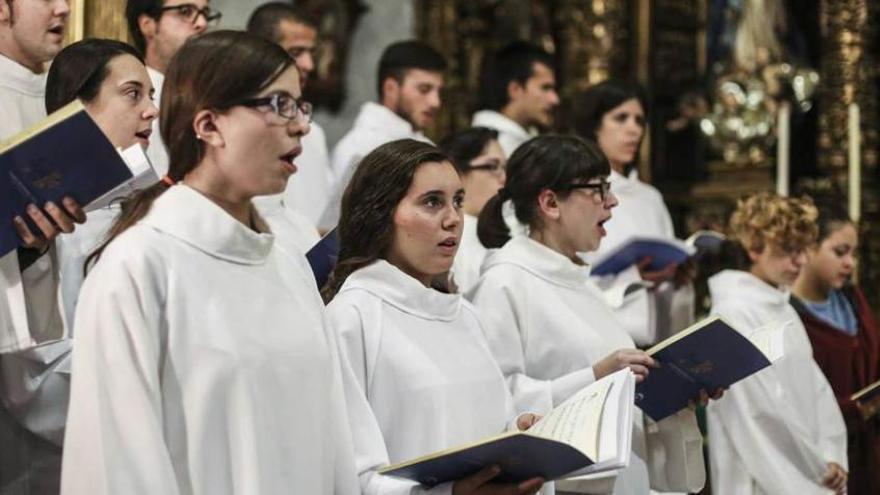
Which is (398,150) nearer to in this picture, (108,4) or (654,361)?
(654,361)

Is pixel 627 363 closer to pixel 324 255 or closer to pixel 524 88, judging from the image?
pixel 324 255

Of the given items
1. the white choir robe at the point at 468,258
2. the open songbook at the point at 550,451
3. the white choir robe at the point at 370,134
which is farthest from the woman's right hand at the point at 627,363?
the white choir robe at the point at 370,134

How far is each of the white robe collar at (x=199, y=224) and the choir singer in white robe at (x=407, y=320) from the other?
548mm

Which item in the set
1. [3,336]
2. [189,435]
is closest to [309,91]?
[3,336]

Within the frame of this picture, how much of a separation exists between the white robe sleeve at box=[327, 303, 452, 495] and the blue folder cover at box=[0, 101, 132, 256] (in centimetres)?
51

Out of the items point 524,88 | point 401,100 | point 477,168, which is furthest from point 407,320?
point 524,88

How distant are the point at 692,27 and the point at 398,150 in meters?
5.16

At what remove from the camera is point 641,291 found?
5.47m

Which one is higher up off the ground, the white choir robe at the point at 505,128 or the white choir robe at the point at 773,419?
the white choir robe at the point at 505,128

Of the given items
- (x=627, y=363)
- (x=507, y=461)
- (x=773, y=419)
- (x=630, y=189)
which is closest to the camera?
(x=507, y=461)

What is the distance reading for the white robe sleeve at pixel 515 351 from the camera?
396cm

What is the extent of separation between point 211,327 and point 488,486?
2.06ft

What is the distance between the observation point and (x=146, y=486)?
2639 mm

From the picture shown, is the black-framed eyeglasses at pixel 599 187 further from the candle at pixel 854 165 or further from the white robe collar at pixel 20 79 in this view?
the candle at pixel 854 165
